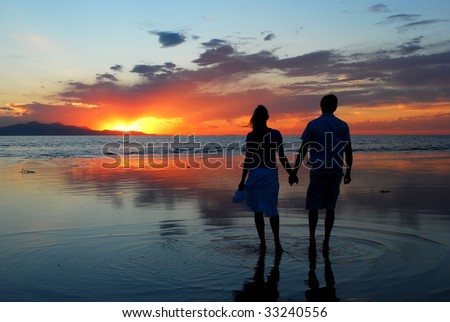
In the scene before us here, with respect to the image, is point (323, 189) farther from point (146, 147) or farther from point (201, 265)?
point (146, 147)

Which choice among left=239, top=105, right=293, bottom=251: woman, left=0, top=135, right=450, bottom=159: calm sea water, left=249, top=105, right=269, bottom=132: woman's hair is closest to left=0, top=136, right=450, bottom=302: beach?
left=239, top=105, right=293, bottom=251: woman

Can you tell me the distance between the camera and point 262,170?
22.2 feet

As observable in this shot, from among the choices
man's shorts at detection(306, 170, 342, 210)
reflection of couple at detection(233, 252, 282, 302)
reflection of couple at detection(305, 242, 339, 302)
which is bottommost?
reflection of couple at detection(233, 252, 282, 302)

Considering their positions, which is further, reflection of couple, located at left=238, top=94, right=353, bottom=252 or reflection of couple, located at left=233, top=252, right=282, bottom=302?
reflection of couple, located at left=238, top=94, right=353, bottom=252

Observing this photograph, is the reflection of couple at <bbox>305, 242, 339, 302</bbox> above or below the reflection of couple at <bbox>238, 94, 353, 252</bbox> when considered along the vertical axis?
below

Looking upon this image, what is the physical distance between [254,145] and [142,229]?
8.35 ft

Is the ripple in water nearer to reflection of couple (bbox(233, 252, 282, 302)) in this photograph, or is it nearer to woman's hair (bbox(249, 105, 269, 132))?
reflection of couple (bbox(233, 252, 282, 302))

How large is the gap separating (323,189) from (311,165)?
382 millimetres

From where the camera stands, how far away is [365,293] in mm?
4594

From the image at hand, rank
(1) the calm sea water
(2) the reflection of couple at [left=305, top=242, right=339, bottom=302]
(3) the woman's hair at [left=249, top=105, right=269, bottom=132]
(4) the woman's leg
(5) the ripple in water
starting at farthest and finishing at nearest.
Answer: (1) the calm sea water → (3) the woman's hair at [left=249, top=105, right=269, bottom=132] → (4) the woman's leg → (5) the ripple in water → (2) the reflection of couple at [left=305, top=242, right=339, bottom=302]

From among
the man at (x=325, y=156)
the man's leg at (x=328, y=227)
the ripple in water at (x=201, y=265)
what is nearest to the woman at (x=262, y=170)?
the man at (x=325, y=156)

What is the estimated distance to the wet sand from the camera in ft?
15.6

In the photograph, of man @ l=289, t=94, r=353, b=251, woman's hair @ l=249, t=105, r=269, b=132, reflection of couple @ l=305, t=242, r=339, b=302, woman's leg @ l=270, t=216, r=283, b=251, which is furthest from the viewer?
woman's hair @ l=249, t=105, r=269, b=132
